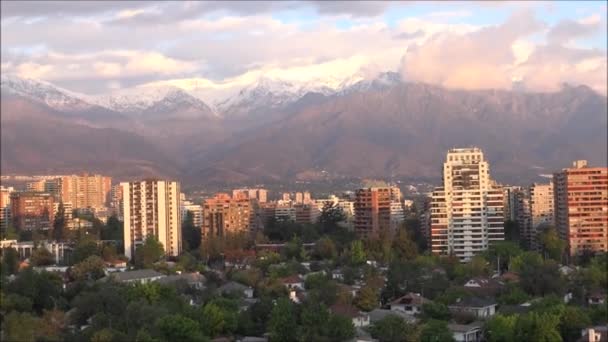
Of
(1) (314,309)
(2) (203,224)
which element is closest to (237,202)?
(2) (203,224)

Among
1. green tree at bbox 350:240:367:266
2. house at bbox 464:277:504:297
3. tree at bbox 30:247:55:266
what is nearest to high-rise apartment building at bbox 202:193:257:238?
tree at bbox 30:247:55:266

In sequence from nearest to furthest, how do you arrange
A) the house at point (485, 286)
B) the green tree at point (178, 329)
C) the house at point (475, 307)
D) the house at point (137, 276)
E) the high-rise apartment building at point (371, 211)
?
the green tree at point (178, 329) < the house at point (475, 307) < the house at point (485, 286) < the house at point (137, 276) < the high-rise apartment building at point (371, 211)

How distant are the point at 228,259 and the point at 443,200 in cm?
606

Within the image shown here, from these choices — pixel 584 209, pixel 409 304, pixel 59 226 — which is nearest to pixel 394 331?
pixel 409 304

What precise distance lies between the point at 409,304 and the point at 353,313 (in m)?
1.84

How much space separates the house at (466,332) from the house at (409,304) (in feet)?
5.71

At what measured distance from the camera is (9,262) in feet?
83.4

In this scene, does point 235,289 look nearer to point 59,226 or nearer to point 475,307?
point 475,307

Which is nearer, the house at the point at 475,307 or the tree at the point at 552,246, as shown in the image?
the house at the point at 475,307

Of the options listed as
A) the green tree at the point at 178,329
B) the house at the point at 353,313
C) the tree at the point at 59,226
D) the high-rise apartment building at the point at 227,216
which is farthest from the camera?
the high-rise apartment building at the point at 227,216

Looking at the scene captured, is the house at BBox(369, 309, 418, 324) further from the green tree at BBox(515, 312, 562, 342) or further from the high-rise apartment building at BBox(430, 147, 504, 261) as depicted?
the high-rise apartment building at BBox(430, 147, 504, 261)

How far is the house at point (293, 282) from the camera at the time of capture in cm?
2239

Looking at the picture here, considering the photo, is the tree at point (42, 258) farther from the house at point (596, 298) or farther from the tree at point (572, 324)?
the tree at point (572, 324)

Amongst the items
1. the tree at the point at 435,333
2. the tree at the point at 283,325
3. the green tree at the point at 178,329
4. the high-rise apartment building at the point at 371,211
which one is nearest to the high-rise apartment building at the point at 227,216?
the high-rise apartment building at the point at 371,211
